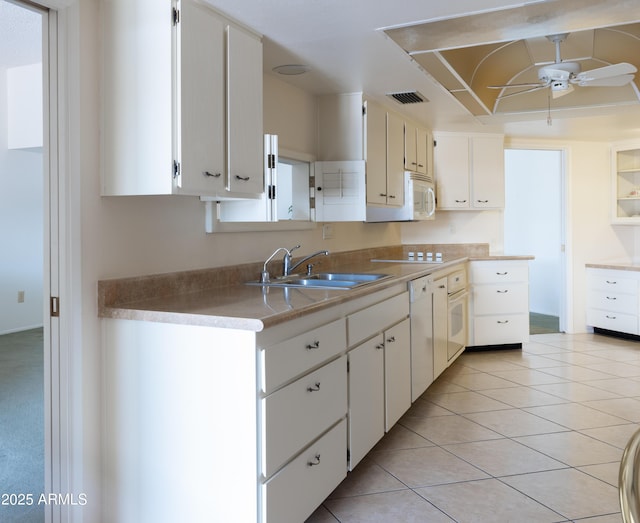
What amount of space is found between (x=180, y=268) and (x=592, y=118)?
3761 millimetres

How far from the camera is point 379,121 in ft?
12.2

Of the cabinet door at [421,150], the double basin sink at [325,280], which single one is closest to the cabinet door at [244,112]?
the double basin sink at [325,280]

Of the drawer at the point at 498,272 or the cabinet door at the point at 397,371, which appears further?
the drawer at the point at 498,272

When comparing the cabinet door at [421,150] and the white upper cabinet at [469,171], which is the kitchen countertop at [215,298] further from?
the white upper cabinet at [469,171]

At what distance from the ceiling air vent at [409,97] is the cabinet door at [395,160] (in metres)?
0.17

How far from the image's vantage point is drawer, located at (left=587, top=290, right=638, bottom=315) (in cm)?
534

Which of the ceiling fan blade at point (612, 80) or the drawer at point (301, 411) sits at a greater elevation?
the ceiling fan blade at point (612, 80)

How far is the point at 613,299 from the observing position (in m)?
5.52

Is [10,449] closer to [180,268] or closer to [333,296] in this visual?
[180,268]

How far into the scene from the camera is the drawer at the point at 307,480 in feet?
5.83

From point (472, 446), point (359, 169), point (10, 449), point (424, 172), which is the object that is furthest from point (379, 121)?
point (10, 449)

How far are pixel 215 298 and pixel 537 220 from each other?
5.88 metres

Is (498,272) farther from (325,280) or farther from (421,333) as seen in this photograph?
(325,280)

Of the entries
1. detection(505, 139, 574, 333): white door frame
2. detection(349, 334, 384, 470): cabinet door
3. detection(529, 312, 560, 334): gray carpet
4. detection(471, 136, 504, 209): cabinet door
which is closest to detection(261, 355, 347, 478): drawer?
detection(349, 334, 384, 470): cabinet door
